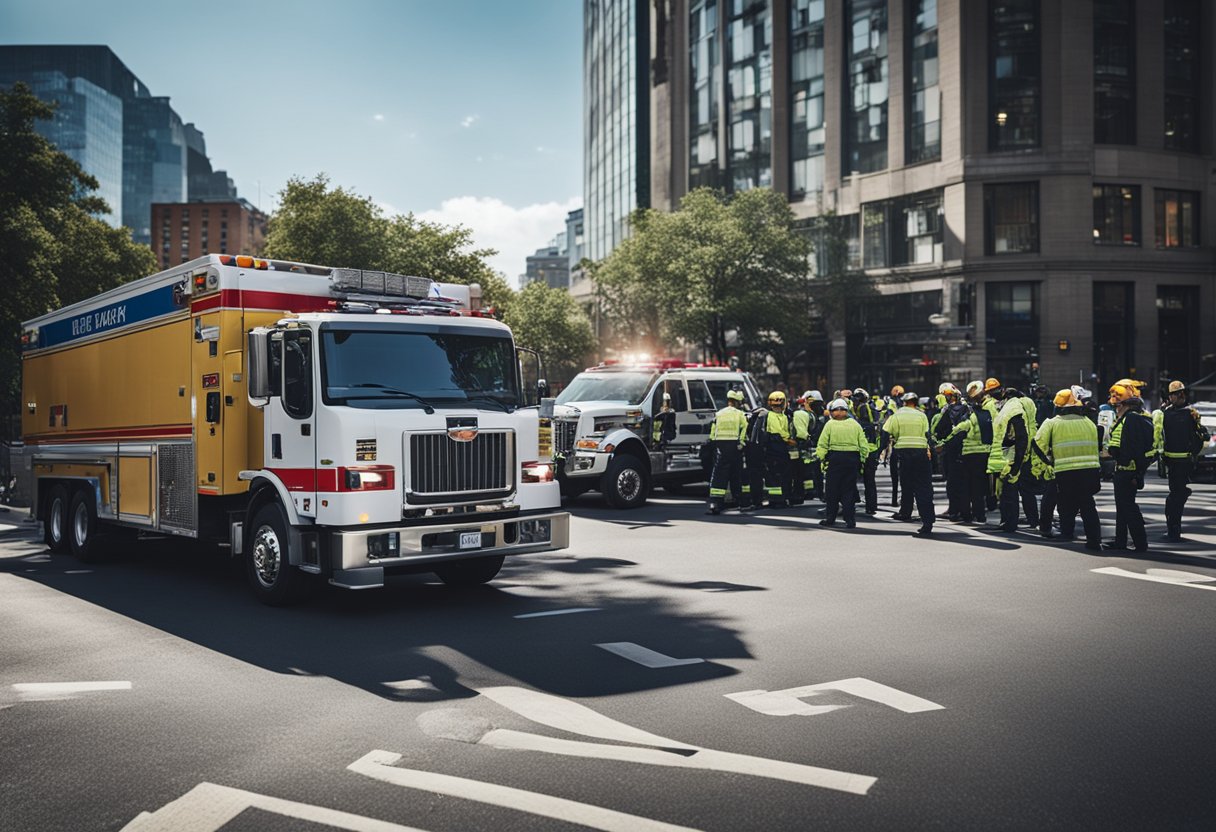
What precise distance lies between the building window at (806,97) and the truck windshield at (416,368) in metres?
45.2

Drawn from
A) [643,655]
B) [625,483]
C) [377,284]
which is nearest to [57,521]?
[377,284]

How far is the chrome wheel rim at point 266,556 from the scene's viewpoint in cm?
929

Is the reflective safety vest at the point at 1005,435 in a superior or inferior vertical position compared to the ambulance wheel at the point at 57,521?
superior

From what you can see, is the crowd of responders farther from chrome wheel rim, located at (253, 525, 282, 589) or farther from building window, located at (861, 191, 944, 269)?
building window, located at (861, 191, 944, 269)

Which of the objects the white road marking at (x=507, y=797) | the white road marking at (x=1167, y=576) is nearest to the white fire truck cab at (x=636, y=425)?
the white road marking at (x=1167, y=576)

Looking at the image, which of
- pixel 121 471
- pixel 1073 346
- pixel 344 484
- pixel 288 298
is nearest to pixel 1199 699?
pixel 344 484

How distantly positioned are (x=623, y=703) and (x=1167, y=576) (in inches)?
279

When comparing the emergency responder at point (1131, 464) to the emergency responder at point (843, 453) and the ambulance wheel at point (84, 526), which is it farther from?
the ambulance wheel at point (84, 526)

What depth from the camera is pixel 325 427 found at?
8.80m

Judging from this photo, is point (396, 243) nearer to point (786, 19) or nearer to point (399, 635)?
point (786, 19)

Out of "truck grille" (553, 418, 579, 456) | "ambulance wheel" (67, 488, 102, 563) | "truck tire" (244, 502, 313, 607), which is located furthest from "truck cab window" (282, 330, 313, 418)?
"truck grille" (553, 418, 579, 456)

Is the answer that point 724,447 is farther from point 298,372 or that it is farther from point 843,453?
point 298,372

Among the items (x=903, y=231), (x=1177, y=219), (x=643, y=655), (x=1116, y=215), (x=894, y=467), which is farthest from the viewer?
(x=903, y=231)

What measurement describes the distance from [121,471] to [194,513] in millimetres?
1832
